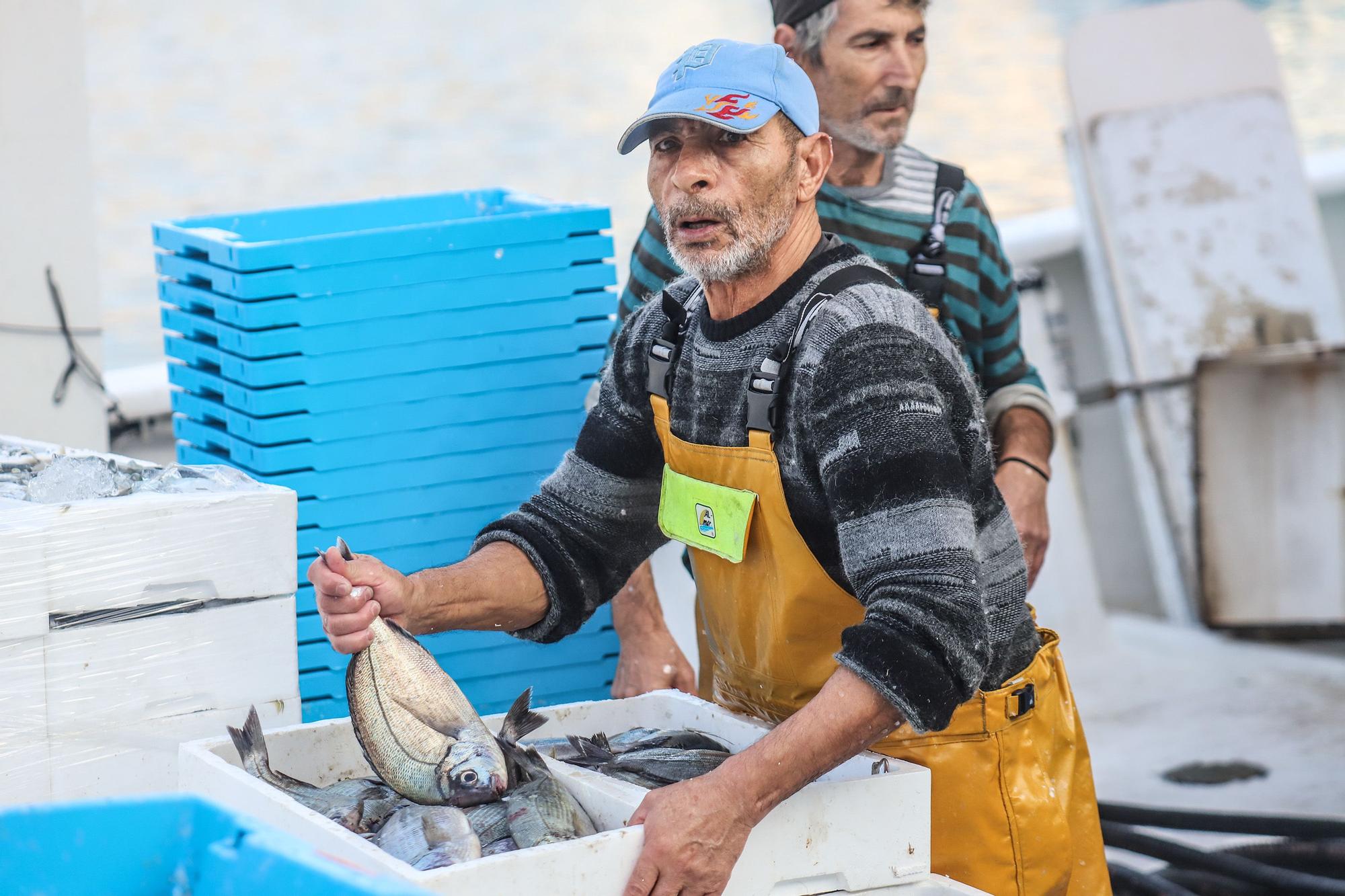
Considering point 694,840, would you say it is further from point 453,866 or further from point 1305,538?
point 1305,538

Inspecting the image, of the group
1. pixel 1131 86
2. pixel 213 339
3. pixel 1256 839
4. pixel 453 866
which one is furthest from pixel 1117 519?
pixel 453 866

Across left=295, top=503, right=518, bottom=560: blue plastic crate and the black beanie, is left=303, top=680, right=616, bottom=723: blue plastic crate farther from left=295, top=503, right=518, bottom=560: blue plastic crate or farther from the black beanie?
the black beanie

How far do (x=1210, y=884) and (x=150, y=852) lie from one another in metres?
2.65

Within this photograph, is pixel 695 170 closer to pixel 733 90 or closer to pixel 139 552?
pixel 733 90

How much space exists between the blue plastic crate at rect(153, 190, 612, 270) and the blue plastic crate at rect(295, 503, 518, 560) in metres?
0.54

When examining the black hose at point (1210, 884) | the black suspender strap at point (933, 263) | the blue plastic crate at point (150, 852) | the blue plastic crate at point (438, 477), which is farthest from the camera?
the black hose at point (1210, 884)

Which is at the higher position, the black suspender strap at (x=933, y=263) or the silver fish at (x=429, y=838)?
the black suspender strap at (x=933, y=263)

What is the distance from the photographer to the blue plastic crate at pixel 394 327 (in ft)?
9.85

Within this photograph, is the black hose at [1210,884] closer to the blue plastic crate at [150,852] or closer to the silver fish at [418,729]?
the silver fish at [418,729]

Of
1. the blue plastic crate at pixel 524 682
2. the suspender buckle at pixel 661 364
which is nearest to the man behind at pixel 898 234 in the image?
the blue plastic crate at pixel 524 682

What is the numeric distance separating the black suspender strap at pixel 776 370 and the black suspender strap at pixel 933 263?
786 millimetres

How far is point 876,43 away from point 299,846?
2.19 m

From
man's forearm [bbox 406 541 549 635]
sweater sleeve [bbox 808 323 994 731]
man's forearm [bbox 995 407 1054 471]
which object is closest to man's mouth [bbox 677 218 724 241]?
sweater sleeve [bbox 808 323 994 731]

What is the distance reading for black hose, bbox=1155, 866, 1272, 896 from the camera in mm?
3361
